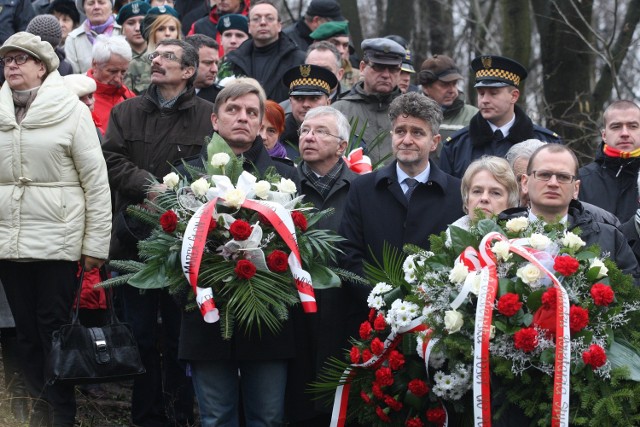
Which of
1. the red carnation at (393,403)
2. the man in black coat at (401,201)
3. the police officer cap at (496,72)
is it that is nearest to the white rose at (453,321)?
the red carnation at (393,403)

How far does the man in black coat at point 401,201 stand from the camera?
7027 millimetres

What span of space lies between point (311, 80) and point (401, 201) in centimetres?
236

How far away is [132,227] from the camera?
7742 millimetres

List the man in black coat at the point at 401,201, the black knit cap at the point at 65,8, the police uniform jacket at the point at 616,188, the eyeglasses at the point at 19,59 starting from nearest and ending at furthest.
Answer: the man in black coat at the point at 401,201 < the eyeglasses at the point at 19,59 < the police uniform jacket at the point at 616,188 < the black knit cap at the point at 65,8

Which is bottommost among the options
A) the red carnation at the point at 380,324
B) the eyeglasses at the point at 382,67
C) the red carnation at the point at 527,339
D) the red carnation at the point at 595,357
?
the red carnation at the point at 380,324

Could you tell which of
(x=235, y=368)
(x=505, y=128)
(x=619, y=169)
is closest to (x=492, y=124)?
(x=505, y=128)

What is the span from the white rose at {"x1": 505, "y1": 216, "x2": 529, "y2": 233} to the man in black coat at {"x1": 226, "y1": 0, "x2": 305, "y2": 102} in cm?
503

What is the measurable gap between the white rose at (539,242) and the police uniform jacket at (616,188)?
248 centimetres

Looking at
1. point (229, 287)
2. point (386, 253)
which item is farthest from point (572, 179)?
point (229, 287)

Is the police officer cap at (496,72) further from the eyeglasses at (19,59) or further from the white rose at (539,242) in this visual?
the eyeglasses at (19,59)

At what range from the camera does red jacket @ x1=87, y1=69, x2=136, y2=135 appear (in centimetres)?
900

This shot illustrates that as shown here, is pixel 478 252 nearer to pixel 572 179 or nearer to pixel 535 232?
pixel 535 232

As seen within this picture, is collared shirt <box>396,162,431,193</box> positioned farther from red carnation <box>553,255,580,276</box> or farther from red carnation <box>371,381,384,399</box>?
red carnation <box>553,255,580,276</box>

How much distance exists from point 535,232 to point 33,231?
322cm
